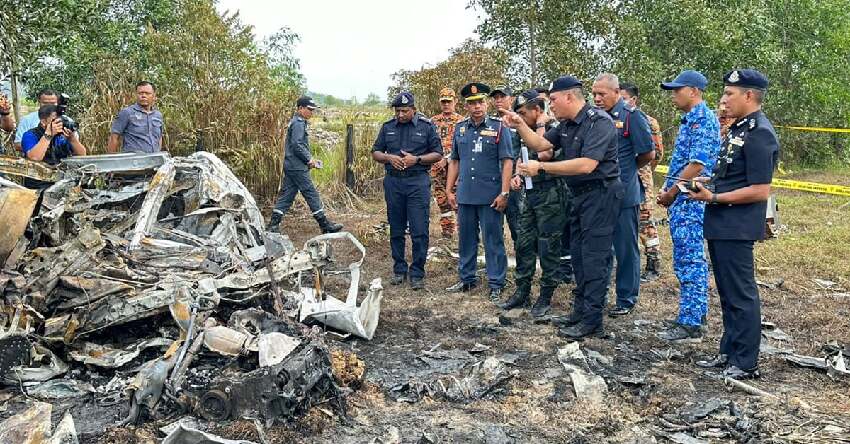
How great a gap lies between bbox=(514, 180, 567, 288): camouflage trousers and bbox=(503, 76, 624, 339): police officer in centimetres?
39

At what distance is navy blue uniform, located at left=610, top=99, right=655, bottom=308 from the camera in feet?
19.9

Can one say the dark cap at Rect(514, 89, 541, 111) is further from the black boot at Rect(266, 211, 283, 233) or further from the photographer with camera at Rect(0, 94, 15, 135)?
the photographer with camera at Rect(0, 94, 15, 135)

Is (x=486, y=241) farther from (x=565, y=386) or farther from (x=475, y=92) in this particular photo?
(x=565, y=386)

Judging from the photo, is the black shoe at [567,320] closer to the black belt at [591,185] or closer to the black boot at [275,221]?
the black belt at [591,185]

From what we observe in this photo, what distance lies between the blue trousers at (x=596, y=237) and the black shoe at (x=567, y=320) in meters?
0.09

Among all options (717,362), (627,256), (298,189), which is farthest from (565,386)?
(298,189)

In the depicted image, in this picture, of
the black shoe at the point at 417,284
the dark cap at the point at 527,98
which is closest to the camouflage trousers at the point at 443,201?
the black shoe at the point at 417,284

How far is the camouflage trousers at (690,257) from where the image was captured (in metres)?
5.34

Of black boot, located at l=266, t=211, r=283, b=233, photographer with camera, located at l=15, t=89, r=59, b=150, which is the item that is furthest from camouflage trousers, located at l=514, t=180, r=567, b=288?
photographer with camera, located at l=15, t=89, r=59, b=150

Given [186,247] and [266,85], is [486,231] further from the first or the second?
[266,85]

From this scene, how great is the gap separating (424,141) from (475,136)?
58 cm

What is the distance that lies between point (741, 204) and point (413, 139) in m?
3.37

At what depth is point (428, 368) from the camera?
193 inches

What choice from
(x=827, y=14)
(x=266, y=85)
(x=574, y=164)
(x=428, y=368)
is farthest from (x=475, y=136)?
(x=827, y=14)
